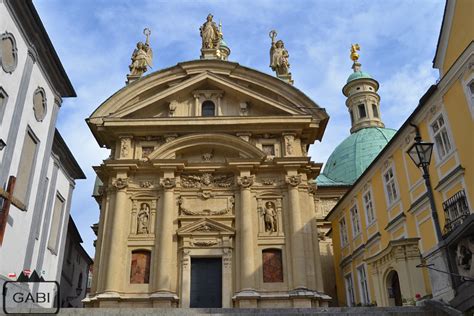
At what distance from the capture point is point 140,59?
31062mm

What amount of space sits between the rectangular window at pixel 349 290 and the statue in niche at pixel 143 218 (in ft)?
39.3

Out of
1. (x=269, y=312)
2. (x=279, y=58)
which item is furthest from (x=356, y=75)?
(x=269, y=312)

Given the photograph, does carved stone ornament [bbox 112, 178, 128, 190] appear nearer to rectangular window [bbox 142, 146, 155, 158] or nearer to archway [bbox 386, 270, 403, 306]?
rectangular window [bbox 142, 146, 155, 158]

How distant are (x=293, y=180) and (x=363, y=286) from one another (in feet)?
22.1

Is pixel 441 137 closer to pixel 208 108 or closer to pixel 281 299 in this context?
pixel 281 299

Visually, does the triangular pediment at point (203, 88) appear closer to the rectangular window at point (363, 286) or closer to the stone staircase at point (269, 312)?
the rectangular window at point (363, 286)

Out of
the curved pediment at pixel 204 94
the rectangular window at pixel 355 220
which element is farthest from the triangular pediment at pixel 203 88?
the rectangular window at pixel 355 220

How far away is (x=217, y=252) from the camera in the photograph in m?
25.0

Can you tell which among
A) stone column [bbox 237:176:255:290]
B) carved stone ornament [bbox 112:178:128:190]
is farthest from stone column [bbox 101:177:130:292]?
stone column [bbox 237:176:255:290]

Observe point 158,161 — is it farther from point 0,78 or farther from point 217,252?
point 0,78

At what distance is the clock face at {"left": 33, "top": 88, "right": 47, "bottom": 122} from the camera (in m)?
18.2

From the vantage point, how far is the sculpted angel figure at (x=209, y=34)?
107 ft

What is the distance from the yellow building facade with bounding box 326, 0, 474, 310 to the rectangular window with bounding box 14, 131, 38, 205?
44.7 feet

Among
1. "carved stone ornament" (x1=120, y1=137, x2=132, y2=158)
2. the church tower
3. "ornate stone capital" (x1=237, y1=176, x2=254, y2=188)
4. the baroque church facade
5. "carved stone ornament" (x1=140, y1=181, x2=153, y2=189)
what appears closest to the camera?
the baroque church facade
